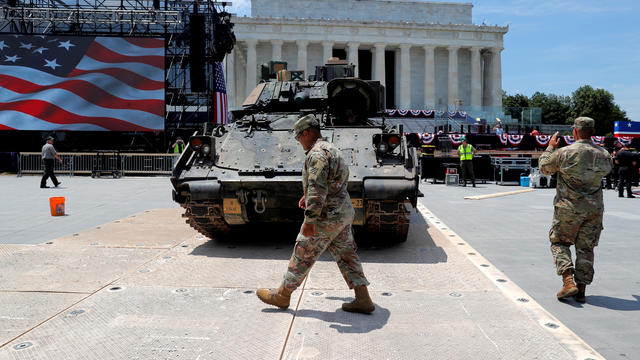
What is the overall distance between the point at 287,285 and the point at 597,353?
7.09 ft

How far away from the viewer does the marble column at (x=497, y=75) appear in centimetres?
5962

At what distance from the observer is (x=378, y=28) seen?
56.3 meters

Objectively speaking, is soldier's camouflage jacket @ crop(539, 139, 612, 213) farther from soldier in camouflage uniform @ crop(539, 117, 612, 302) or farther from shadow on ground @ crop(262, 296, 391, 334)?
shadow on ground @ crop(262, 296, 391, 334)

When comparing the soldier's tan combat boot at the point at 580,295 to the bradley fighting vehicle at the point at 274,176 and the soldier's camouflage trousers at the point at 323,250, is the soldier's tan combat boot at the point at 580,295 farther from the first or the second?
the bradley fighting vehicle at the point at 274,176

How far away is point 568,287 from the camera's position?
437cm

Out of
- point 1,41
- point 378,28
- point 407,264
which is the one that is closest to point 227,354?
point 407,264

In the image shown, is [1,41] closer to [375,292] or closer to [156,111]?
[156,111]

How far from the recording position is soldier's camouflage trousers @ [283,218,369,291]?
3902 millimetres

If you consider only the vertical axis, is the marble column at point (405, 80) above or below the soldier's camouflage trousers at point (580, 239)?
above

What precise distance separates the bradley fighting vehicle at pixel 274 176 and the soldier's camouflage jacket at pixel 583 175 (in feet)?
5.56

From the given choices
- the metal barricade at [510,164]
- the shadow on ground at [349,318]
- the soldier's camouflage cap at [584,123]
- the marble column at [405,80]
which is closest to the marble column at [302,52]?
the marble column at [405,80]

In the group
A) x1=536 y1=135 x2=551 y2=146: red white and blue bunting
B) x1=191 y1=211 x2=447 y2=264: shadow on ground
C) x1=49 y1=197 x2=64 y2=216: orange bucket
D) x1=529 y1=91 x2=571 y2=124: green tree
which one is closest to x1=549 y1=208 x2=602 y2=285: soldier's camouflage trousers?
x1=191 y1=211 x2=447 y2=264: shadow on ground

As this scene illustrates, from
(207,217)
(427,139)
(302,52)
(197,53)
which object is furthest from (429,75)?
(207,217)

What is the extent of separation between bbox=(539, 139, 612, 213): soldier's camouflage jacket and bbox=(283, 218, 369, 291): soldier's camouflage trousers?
199cm
